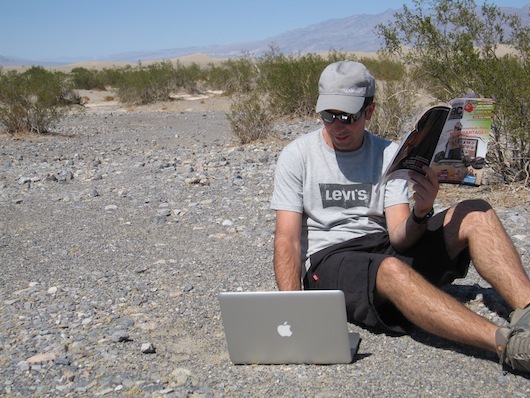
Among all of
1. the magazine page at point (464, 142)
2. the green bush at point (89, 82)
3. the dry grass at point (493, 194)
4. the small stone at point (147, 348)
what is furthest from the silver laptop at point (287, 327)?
the green bush at point (89, 82)

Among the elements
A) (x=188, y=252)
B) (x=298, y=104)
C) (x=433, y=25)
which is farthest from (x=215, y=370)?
(x=298, y=104)

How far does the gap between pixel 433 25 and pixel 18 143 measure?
8.57 m

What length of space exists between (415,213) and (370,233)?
A: 34 centimetres

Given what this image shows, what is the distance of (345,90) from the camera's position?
3152 mm

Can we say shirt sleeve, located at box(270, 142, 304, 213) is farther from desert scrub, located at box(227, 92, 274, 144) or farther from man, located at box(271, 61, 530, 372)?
desert scrub, located at box(227, 92, 274, 144)

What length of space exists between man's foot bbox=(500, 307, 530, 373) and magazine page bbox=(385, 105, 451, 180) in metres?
0.74

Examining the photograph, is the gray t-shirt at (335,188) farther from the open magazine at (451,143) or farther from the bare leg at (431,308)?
the bare leg at (431,308)

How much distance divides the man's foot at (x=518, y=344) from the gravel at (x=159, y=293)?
0.36 feet

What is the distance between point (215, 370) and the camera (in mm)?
3057

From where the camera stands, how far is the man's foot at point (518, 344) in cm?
261

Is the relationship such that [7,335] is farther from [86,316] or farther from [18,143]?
[18,143]

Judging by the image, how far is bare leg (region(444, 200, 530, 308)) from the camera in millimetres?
2969

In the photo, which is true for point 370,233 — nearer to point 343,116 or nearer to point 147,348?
point 343,116

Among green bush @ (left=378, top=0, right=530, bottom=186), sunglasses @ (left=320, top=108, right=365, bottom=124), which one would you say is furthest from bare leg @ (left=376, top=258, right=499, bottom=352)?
green bush @ (left=378, top=0, right=530, bottom=186)
